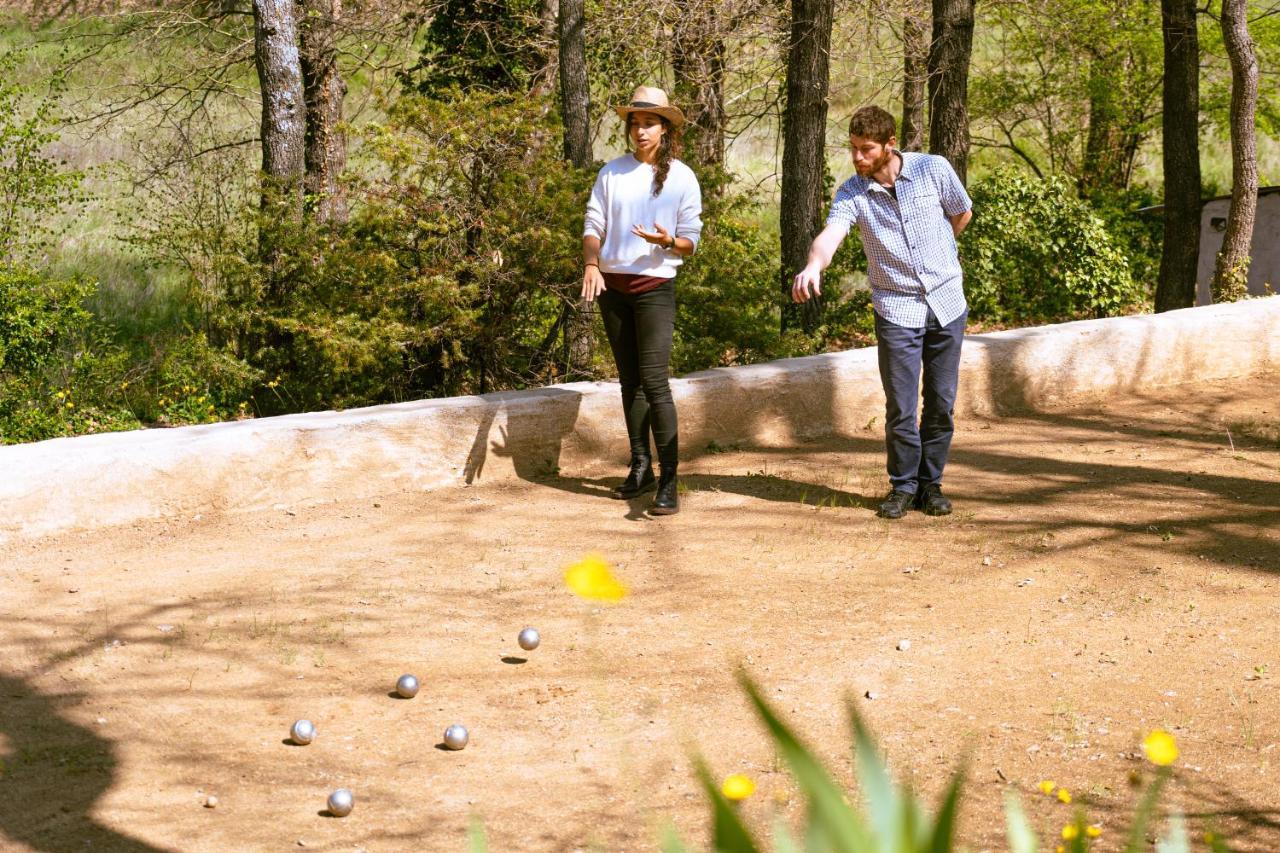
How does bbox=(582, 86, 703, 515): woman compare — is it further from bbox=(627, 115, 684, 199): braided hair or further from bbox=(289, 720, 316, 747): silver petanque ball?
bbox=(289, 720, 316, 747): silver petanque ball

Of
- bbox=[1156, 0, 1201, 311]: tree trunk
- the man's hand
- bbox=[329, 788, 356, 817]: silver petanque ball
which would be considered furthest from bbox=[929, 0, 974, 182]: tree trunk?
bbox=[329, 788, 356, 817]: silver petanque ball

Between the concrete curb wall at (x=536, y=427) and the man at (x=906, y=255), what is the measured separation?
163cm

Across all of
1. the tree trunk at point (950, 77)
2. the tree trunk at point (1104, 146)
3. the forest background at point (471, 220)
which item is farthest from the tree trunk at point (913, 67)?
the tree trunk at point (1104, 146)

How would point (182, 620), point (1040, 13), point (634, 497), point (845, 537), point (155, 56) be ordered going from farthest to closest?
point (1040, 13) < point (155, 56) < point (634, 497) < point (845, 537) < point (182, 620)

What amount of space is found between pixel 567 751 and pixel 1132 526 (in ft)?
11.0

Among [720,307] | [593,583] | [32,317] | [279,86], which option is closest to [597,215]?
[720,307]

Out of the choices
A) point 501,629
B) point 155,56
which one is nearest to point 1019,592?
point 501,629

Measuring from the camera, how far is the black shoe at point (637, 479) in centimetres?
686

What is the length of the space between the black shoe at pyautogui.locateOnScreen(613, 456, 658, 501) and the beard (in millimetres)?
1749

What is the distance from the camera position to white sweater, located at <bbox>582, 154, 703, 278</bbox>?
630 cm

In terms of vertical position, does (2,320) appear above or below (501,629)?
above

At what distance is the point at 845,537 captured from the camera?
20.5 ft

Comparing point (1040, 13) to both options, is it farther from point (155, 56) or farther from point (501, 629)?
point (501, 629)

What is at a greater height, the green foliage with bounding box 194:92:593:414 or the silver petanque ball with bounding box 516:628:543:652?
the green foliage with bounding box 194:92:593:414
